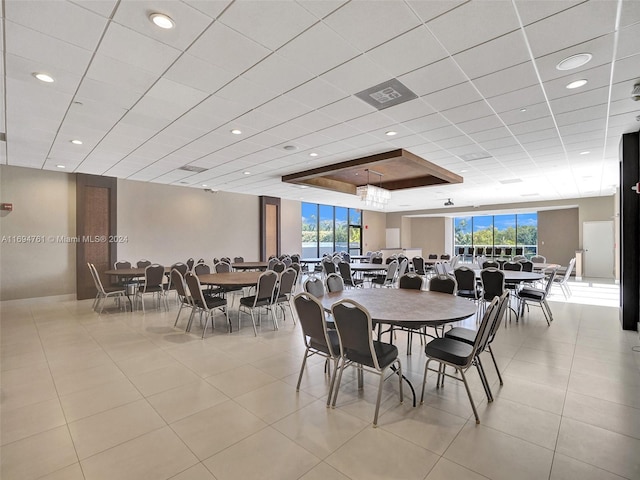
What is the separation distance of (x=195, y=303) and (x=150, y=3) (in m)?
3.93

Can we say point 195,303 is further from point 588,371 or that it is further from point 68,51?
point 588,371

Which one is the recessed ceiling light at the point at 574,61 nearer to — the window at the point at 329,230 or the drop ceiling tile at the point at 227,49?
→ the drop ceiling tile at the point at 227,49

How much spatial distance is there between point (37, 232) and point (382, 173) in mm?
8478

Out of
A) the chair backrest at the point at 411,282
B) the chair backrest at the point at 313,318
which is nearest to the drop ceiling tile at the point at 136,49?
the chair backrest at the point at 313,318

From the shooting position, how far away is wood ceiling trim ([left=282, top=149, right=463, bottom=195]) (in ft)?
20.4

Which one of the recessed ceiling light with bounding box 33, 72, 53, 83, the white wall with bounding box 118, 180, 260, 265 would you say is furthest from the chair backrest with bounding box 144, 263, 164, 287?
the recessed ceiling light with bounding box 33, 72, 53, 83

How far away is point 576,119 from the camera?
4.29 metres

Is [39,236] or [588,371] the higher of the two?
[39,236]

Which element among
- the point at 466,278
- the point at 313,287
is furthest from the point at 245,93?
the point at 466,278

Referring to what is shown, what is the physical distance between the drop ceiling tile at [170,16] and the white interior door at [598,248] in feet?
47.2

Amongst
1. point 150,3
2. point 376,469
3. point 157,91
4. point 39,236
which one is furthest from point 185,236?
point 376,469

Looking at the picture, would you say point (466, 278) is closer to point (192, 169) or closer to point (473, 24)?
point (473, 24)

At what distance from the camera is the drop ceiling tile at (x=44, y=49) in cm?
252

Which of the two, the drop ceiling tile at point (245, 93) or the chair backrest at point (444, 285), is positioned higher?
the drop ceiling tile at point (245, 93)
